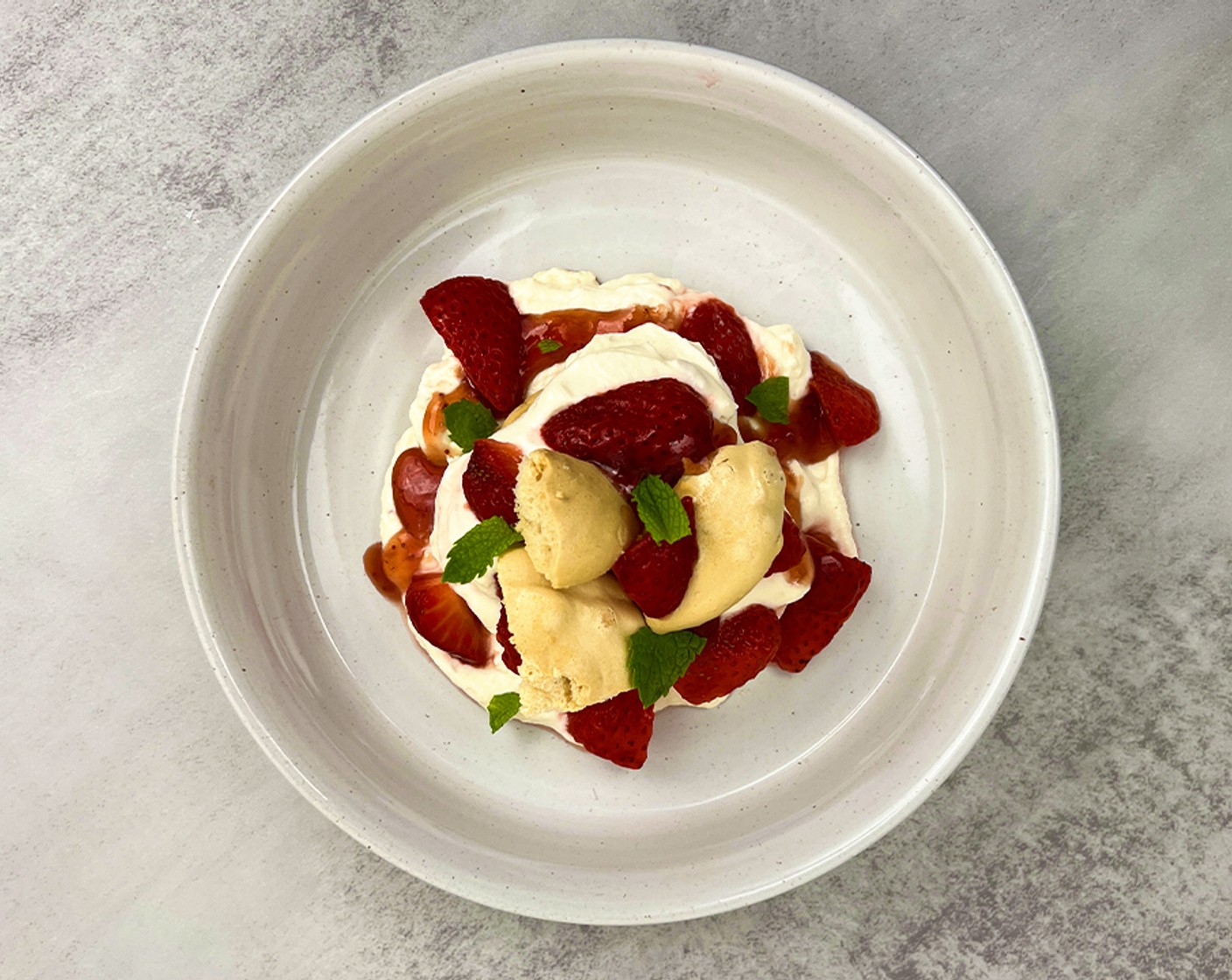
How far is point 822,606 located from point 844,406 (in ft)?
1.22

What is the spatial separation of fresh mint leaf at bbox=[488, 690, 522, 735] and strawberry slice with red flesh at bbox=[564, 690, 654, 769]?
0.42 ft

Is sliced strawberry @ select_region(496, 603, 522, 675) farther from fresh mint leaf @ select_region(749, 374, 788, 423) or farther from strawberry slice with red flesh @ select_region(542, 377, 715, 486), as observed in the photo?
fresh mint leaf @ select_region(749, 374, 788, 423)

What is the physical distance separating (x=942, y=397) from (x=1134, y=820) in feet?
3.07

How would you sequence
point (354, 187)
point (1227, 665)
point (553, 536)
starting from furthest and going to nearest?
1. point (1227, 665)
2. point (354, 187)
3. point (553, 536)

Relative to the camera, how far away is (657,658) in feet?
4.58

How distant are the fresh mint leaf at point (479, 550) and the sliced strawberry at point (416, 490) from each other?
337mm

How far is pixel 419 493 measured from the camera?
67.6 inches

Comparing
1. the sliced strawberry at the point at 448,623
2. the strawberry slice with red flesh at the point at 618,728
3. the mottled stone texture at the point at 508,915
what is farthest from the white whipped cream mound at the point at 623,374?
the mottled stone texture at the point at 508,915

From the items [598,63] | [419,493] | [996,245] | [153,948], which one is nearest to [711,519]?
[419,493]

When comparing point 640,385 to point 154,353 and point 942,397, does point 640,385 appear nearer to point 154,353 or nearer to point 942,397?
point 942,397

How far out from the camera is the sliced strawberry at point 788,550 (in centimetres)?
152

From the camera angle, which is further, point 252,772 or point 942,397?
point 252,772

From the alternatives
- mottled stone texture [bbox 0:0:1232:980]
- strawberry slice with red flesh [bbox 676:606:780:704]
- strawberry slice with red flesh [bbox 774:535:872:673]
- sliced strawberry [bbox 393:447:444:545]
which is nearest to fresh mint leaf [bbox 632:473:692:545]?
strawberry slice with red flesh [bbox 676:606:780:704]

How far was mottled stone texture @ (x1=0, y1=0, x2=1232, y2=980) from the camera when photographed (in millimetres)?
1793
